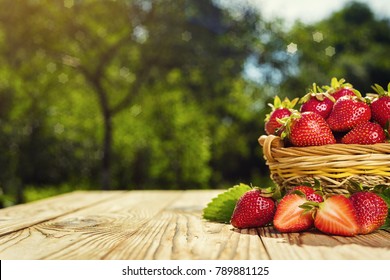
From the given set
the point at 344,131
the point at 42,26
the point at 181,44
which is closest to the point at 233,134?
the point at 181,44

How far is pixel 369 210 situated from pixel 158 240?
0.49m

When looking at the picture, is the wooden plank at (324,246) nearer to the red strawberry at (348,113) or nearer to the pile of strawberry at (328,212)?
the pile of strawberry at (328,212)

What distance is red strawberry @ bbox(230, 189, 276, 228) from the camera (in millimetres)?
1435

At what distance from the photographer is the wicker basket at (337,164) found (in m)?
1.49

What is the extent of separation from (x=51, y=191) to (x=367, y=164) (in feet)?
20.5

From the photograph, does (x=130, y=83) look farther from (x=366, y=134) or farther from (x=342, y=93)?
(x=366, y=134)

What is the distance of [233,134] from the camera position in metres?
8.76

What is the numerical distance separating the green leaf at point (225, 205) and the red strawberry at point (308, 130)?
0.21 meters

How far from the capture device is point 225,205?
1.66 metres

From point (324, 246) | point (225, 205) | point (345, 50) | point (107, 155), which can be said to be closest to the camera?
point (324, 246)

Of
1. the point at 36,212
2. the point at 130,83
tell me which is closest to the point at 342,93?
→ the point at 36,212

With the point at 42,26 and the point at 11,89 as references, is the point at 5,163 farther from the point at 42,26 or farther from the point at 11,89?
the point at 42,26

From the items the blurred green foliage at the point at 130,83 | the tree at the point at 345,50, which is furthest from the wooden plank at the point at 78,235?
the tree at the point at 345,50

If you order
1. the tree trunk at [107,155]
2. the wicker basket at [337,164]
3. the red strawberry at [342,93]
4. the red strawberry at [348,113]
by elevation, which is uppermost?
the red strawberry at [342,93]
